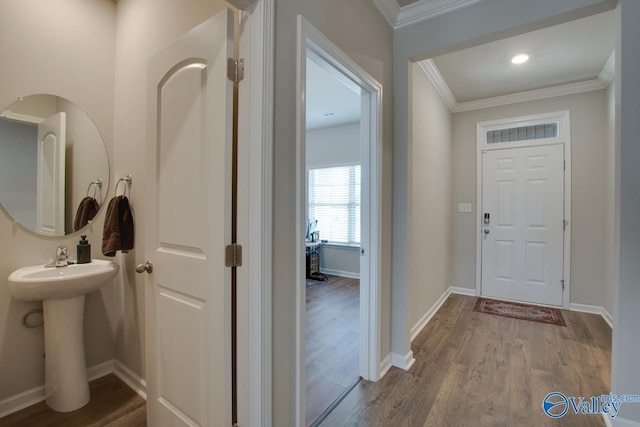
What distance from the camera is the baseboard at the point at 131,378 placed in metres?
1.91

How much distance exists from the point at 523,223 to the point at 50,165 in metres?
4.78

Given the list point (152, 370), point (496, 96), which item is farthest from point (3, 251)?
point (496, 96)

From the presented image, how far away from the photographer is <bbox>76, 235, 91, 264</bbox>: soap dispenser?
191 cm

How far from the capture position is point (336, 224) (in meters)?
5.50

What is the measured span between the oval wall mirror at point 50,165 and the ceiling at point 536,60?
Result: 3104mm

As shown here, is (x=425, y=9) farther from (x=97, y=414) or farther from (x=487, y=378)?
(x=97, y=414)

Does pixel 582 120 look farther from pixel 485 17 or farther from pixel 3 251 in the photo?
pixel 3 251

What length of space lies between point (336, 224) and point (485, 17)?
12.8 feet

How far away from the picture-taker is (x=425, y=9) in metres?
2.16

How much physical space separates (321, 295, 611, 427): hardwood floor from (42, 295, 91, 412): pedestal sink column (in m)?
1.51

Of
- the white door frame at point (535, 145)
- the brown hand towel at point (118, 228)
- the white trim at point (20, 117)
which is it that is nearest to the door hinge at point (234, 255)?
the brown hand towel at point (118, 228)

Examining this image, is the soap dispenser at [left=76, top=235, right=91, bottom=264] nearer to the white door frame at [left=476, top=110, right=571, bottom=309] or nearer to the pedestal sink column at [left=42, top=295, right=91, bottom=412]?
the pedestal sink column at [left=42, top=295, right=91, bottom=412]

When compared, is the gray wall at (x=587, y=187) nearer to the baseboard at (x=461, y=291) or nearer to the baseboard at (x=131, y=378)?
the baseboard at (x=461, y=291)

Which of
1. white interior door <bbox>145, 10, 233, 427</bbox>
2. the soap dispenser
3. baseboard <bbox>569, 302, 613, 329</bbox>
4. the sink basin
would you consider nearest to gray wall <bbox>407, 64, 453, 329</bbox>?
baseboard <bbox>569, 302, 613, 329</bbox>
